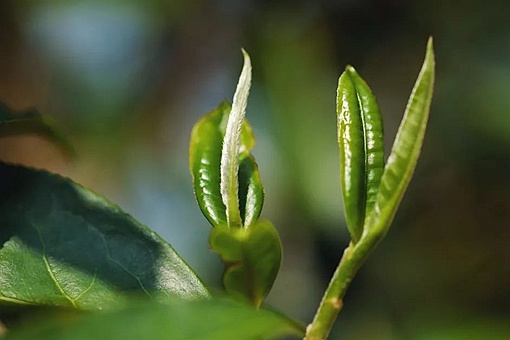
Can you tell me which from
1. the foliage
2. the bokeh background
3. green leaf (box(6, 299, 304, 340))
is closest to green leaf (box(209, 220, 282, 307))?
the foliage

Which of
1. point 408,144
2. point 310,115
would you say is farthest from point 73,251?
point 310,115

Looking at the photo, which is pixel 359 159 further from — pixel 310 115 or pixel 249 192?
pixel 310 115

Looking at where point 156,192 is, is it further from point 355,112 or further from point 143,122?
point 355,112

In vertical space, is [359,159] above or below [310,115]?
below

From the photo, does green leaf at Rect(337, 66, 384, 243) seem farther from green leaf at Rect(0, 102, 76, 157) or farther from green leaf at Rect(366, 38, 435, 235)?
green leaf at Rect(0, 102, 76, 157)

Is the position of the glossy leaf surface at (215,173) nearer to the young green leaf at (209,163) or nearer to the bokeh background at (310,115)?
the young green leaf at (209,163)

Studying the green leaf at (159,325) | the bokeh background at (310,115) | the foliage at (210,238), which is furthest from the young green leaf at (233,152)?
the bokeh background at (310,115)
